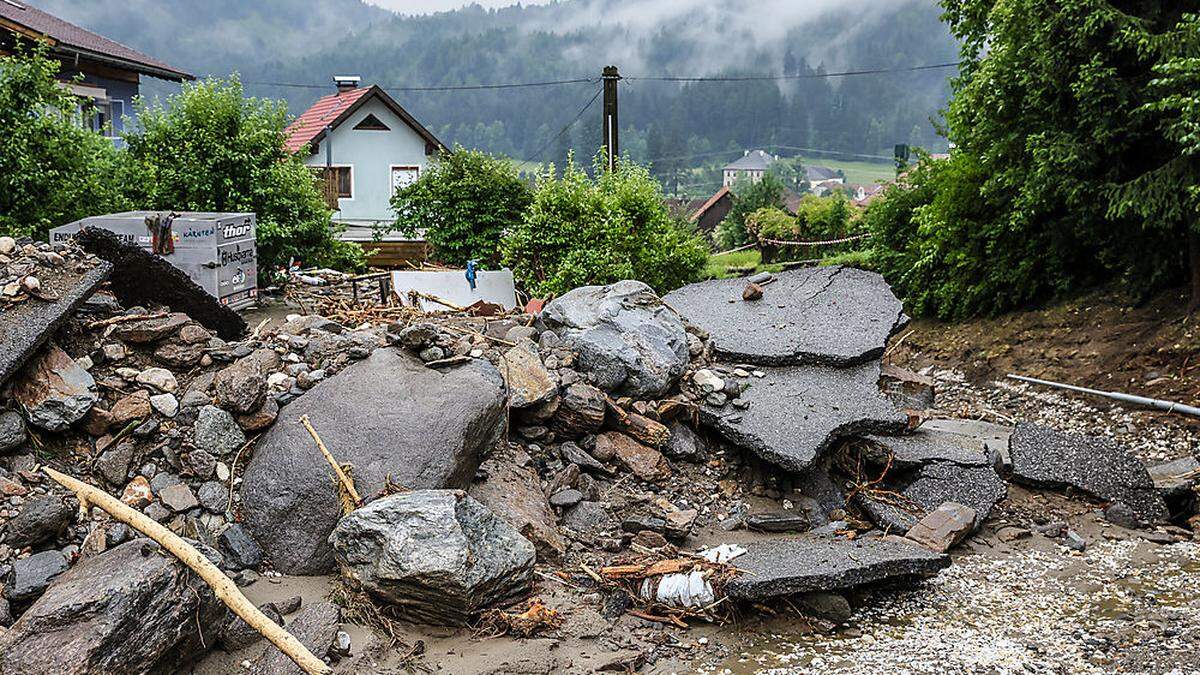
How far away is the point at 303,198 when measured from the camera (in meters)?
13.1

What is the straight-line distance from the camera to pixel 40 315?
6.25 meters

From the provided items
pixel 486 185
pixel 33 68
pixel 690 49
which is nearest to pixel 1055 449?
pixel 486 185

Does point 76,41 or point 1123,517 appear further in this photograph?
point 76,41

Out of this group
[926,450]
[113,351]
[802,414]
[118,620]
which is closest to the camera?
[118,620]

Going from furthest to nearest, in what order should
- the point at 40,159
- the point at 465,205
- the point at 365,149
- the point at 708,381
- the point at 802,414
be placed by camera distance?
the point at 365,149 < the point at 465,205 < the point at 40,159 < the point at 708,381 < the point at 802,414

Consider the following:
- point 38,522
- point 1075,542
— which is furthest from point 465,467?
point 1075,542

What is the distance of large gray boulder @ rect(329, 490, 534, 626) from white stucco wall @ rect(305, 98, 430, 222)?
23152 mm

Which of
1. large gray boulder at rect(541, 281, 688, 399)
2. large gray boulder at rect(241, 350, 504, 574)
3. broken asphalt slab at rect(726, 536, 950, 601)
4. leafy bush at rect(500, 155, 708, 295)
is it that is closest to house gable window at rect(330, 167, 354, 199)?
leafy bush at rect(500, 155, 708, 295)

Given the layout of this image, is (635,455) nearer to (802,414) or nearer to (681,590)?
(802,414)

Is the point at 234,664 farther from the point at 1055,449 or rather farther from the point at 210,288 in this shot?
the point at 1055,449

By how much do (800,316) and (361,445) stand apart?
5155 mm

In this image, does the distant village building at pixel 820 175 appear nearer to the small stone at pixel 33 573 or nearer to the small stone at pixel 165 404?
the small stone at pixel 165 404

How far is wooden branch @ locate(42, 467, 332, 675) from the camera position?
453 cm

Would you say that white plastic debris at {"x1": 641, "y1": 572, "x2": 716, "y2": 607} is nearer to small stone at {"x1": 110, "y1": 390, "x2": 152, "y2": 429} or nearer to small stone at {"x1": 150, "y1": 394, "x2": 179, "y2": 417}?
small stone at {"x1": 150, "y1": 394, "x2": 179, "y2": 417}
